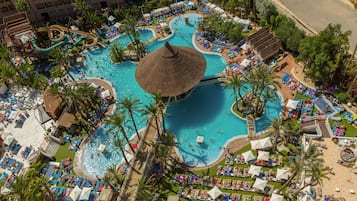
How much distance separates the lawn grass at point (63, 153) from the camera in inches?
1774

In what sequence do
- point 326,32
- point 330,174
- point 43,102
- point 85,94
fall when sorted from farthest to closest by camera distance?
point 43,102, point 85,94, point 326,32, point 330,174

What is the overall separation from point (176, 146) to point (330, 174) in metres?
21.6

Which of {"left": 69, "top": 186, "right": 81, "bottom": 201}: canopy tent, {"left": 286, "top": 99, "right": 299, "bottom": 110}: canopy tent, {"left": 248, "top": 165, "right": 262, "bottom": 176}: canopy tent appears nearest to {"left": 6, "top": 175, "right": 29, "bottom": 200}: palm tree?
{"left": 69, "top": 186, "right": 81, "bottom": 201}: canopy tent

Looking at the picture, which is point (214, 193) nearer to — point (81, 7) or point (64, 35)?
point (64, 35)

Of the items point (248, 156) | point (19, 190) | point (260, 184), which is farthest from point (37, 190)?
point (260, 184)

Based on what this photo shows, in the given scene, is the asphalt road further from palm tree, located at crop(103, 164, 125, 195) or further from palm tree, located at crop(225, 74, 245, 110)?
palm tree, located at crop(103, 164, 125, 195)

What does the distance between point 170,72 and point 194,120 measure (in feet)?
29.4

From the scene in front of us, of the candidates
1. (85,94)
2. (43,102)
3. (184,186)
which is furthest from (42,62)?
(184,186)

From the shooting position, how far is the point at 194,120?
46.6 meters

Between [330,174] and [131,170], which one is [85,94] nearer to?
[131,170]

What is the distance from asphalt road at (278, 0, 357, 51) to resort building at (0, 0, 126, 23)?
40973mm

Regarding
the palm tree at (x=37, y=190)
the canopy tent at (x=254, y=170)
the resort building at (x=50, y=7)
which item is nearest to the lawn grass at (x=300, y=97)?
the canopy tent at (x=254, y=170)

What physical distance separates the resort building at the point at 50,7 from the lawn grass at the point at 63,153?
122ft

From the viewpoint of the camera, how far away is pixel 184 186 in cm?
3912
